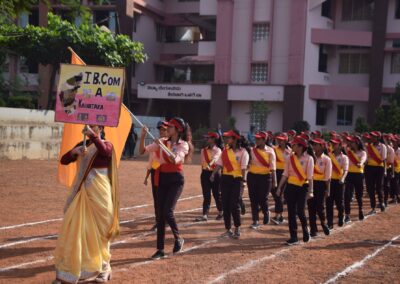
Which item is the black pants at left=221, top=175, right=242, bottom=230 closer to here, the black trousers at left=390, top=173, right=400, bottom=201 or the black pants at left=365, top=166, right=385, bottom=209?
the black pants at left=365, top=166, right=385, bottom=209

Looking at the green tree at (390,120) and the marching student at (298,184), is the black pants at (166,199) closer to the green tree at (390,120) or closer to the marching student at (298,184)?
the marching student at (298,184)

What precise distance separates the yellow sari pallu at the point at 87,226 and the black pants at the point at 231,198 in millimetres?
3084

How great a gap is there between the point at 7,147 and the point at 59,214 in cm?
1050

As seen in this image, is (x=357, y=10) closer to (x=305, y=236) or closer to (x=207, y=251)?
(x=305, y=236)

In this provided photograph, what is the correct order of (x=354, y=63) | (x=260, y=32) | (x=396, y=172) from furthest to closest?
(x=354, y=63) < (x=260, y=32) < (x=396, y=172)

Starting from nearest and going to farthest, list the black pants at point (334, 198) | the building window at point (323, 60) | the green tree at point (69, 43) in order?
the black pants at point (334, 198) → the green tree at point (69, 43) → the building window at point (323, 60)

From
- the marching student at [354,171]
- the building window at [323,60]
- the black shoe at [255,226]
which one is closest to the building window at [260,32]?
the building window at [323,60]

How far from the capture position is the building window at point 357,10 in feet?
114

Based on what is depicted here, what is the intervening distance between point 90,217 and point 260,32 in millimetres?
28352

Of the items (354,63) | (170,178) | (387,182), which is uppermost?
(354,63)

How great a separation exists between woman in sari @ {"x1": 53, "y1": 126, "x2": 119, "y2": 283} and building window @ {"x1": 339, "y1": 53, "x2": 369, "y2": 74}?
101ft

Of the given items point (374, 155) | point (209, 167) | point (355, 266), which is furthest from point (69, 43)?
point (355, 266)

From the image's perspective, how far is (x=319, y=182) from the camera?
377 inches

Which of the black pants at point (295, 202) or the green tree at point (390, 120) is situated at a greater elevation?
the green tree at point (390, 120)
